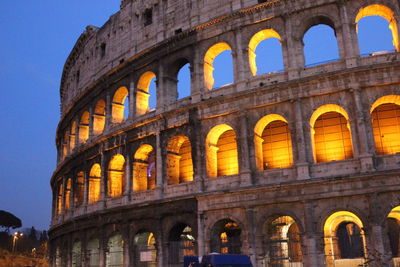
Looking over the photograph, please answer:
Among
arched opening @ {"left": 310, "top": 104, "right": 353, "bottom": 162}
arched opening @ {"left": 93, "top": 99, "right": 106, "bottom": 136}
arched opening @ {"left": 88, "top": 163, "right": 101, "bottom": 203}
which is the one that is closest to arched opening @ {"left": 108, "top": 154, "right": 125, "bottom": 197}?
arched opening @ {"left": 88, "top": 163, "right": 101, "bottom": 203}

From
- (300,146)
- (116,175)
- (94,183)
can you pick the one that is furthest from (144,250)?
(300,146)

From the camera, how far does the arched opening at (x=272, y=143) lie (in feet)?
55.1

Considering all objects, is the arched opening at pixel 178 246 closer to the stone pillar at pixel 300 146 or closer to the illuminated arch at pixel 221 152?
the illuminated arch at pixel 221 152

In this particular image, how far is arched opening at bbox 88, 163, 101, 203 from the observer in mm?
22891

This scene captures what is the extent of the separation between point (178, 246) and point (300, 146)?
6433mm

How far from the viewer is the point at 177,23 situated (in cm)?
2012

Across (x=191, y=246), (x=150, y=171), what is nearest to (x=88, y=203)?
(x=150, y=171)

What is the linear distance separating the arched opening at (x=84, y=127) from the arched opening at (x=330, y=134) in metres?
14.4

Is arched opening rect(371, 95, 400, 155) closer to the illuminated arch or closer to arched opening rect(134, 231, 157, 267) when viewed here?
the illuminated arch

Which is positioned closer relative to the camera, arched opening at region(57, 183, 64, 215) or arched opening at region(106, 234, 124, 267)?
arched opening at region(106, 234, 124, 267)

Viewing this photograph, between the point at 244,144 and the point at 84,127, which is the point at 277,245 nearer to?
the point at 244,144

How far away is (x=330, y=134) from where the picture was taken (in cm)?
1653

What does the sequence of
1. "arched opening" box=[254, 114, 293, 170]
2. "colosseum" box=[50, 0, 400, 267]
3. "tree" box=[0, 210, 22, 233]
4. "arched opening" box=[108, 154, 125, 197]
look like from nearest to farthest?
"colosseum" box=[50, 0, 400, 267] → "arched opening" box=[254, 114, 293, 170] → "arched opening" box=[108, 154, 125, 197] → "tree" box=[0, 210, 22, 233]

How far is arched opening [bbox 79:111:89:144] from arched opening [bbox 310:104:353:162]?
14444 millimetres
